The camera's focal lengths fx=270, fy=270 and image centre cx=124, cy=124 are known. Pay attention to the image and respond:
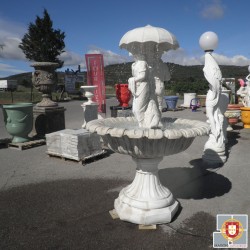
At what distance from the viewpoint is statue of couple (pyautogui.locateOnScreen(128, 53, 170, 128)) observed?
3.44 meters

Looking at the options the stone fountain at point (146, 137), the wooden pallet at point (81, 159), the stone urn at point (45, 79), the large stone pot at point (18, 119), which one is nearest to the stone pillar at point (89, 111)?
the stone urn at point (45, 79)

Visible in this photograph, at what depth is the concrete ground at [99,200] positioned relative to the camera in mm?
3131

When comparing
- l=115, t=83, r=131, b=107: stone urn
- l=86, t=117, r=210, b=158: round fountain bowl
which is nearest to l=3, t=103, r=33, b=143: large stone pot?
l=86, t=117, r=210, b=158: round fountain bowl

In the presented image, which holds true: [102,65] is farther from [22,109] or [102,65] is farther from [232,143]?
[232,143]

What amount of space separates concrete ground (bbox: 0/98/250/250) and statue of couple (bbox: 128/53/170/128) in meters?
1.36

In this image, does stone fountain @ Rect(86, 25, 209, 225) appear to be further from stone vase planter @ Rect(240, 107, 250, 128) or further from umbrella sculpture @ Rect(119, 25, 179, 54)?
stone vase planter @ Rect(240, 107, 250, 128)

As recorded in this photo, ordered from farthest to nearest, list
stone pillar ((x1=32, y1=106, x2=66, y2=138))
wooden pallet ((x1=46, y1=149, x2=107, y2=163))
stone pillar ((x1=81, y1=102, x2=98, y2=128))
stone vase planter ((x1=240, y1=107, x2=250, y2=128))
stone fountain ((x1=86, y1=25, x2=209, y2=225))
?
A: stone vase planter ((x1=240, y1=107, x2=250, y2=128))
stone pillar ((x1=32, y1=106, x2=66, y2=138))
stone pillar ((x1=81, y1=102, x2=98, y2=128))
wooden pallet ((x1=46, y1=149, x2=107, y2=163))
stone fountain ((x1=86, y1=25, x2=209, y2=225))

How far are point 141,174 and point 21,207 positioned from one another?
1.85m

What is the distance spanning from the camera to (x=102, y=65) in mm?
8531

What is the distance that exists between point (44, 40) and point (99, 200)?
28891mm

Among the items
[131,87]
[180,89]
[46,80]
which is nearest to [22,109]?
[46,80]

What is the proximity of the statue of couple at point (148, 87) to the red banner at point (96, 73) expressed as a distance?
492 centimetres

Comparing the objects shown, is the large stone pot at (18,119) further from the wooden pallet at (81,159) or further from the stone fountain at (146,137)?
the stone fountain at (146,137)

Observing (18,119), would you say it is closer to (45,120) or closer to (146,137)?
(45,120)
